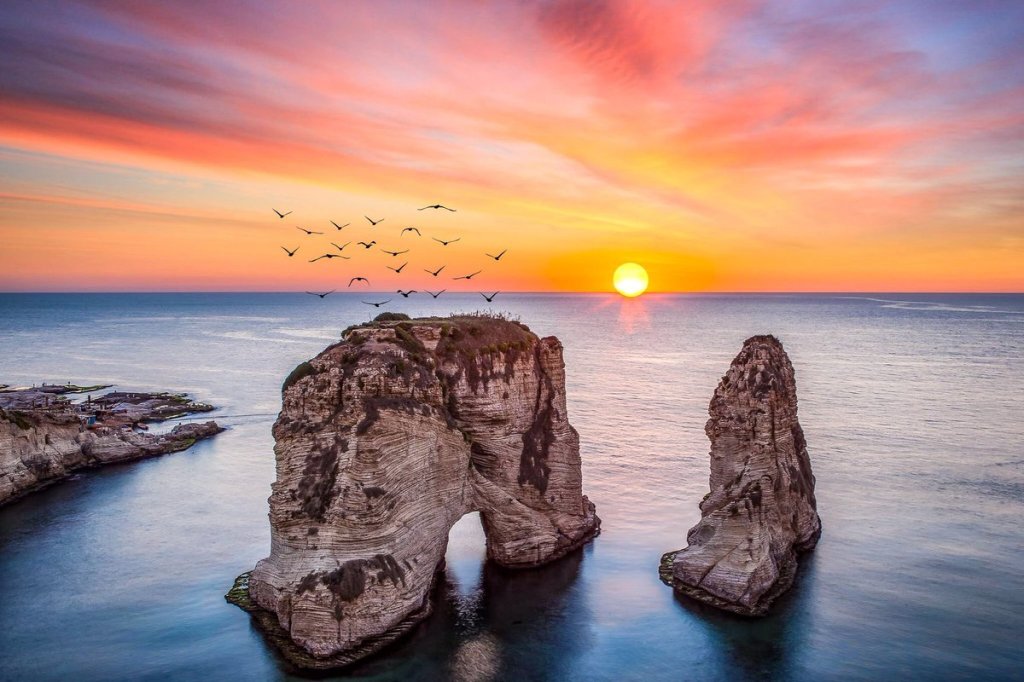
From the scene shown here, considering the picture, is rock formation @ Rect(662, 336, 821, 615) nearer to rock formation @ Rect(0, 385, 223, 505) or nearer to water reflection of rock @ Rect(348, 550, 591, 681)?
water reflection of rock @ Rect(348, 550, 591, 681)

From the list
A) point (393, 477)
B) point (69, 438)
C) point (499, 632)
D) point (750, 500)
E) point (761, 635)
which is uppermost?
point (393, 477)

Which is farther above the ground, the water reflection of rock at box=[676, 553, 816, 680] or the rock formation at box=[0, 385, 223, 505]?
the rock formation at box=[0, 385, 223, 505]

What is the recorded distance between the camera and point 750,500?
32906mm

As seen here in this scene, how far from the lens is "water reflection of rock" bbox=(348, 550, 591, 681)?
88.5 feet

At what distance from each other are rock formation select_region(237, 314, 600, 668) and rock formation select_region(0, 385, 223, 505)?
1085 inches

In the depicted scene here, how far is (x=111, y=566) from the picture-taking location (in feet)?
124

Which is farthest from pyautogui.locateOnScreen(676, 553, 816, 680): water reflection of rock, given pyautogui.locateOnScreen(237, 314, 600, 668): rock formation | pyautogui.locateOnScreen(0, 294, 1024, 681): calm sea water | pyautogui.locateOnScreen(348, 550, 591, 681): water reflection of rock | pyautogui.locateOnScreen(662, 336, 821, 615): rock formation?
pyautogui.locateOnScreen(237, 314, 600, 668): rock formation

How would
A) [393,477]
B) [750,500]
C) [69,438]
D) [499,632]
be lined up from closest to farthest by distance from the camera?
[393,477] → [499,632] → [750,500] → [69,438]

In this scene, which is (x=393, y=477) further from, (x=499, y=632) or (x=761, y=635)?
(x=761, y=635)

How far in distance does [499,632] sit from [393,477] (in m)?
8.36

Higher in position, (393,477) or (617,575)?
(393,477)

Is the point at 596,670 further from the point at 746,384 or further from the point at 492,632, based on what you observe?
the point at 746,384

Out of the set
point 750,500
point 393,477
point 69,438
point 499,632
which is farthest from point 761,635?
point 69,438

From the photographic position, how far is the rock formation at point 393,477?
27.4m
